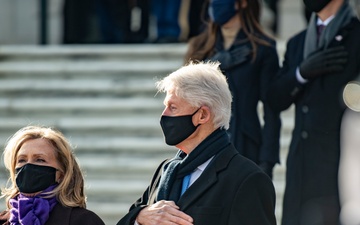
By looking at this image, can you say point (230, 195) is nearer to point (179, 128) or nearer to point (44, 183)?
point (179, 128)

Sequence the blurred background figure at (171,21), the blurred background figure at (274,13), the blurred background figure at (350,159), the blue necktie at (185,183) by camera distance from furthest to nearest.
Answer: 1. the blurred background figure at (274,13)
2. the blurred background figure at (171,21)
3. the blurred background figure at (350,159)
4. the blue necktie at (185,183)

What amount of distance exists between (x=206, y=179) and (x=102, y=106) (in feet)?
15.8

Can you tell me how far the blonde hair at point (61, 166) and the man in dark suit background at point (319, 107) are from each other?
169 centimetres

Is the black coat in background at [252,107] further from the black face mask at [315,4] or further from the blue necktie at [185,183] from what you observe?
the blue necktie at [185,183]

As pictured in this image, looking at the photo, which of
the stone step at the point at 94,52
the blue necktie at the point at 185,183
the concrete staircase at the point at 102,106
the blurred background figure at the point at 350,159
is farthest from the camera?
the stone step at the point at 94,52

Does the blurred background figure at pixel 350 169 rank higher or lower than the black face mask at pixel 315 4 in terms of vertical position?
lower

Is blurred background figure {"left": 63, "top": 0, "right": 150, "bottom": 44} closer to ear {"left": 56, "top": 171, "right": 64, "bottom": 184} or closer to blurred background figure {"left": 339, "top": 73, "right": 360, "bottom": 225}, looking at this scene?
blurred background figure {"left": 339, "top": 73, "right": 360, "bottom": 225}

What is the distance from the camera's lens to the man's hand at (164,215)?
4.96m

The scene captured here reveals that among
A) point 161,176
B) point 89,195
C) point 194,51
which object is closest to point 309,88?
A: point 194,51

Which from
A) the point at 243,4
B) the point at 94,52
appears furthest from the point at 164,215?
the point at 94,52

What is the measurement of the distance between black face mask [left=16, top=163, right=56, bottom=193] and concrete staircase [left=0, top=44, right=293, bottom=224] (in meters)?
3.57

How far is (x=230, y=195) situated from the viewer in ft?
16.1

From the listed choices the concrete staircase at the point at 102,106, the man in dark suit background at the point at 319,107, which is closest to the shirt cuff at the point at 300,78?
the man in dark suit background at the point at 319,107

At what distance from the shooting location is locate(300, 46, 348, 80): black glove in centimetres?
650
